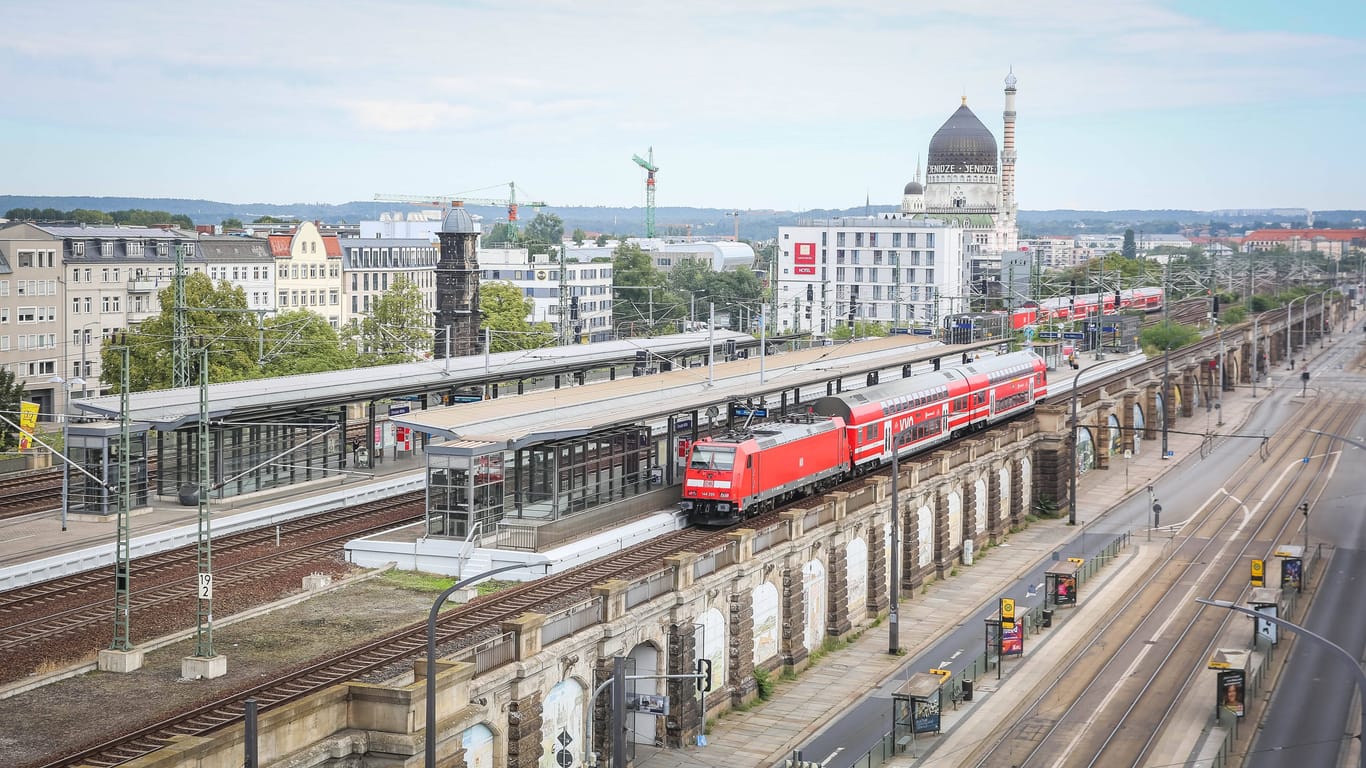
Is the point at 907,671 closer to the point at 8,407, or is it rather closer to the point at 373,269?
the point at 8,407

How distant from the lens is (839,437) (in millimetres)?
63750

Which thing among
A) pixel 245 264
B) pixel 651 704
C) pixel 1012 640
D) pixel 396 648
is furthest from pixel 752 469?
pixel 245 264

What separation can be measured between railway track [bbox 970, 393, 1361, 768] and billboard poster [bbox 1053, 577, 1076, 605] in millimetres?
1954

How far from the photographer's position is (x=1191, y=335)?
512 ft

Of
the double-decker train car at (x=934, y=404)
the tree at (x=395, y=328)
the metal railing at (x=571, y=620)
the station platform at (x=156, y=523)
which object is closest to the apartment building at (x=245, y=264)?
the tree at (x=395, y=328)

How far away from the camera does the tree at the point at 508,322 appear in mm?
113938

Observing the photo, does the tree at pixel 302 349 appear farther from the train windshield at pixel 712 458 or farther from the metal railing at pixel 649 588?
the metal railing at pixel 649 588

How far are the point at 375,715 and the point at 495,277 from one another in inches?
5725

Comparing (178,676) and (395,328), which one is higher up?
(395,328)

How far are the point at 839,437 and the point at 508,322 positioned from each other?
195 feet

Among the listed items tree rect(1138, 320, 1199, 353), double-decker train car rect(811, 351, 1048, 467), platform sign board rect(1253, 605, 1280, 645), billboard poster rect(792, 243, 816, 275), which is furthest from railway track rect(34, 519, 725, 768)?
billboard poster rect(792, 243, 816, 275)

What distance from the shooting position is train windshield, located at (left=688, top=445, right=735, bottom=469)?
54188 mm

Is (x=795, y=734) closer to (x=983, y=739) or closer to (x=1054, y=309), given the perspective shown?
(x=983, y=739)

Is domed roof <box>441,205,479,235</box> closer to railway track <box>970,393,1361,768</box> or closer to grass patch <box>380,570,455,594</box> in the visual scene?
railway track <box>970,393,1361,768</box>
